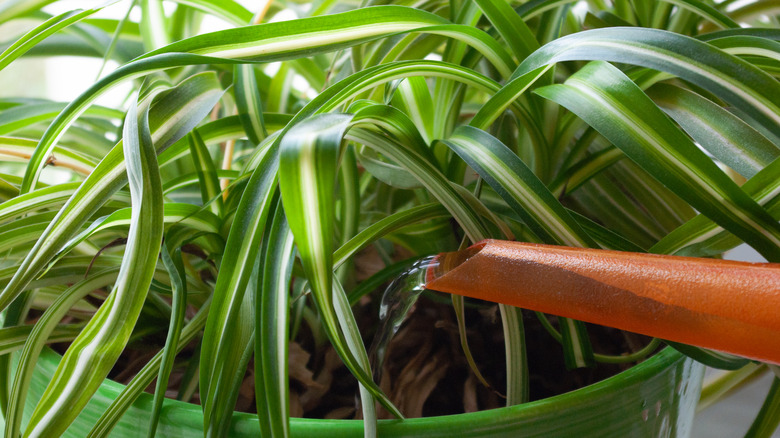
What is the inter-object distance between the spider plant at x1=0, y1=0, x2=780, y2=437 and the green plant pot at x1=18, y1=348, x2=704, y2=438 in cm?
1

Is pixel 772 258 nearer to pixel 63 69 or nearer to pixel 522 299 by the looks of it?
pixel 522 299

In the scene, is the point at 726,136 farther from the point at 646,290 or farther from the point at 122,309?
the point at 122,309

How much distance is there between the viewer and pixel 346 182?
0.40 m

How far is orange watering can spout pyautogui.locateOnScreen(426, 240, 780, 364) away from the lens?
0.16 metres

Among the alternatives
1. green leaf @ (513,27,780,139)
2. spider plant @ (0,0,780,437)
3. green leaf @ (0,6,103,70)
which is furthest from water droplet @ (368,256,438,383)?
green leaf @ (0,6,103,70)

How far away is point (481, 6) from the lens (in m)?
0.35

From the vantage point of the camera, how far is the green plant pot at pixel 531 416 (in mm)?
250

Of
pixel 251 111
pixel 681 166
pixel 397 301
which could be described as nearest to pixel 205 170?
pixel 251 111

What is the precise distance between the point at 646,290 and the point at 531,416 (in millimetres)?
104

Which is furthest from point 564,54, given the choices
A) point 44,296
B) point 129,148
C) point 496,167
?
point 44,296

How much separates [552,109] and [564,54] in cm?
11

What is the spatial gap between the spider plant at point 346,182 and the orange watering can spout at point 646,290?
0.06m

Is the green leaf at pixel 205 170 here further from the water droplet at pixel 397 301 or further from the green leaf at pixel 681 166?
the green leaf at pixel 681 166

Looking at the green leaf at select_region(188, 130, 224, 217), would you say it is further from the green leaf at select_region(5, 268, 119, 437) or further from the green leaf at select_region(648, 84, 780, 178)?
the green leaf at select_region(648, 84, 780, 178)
